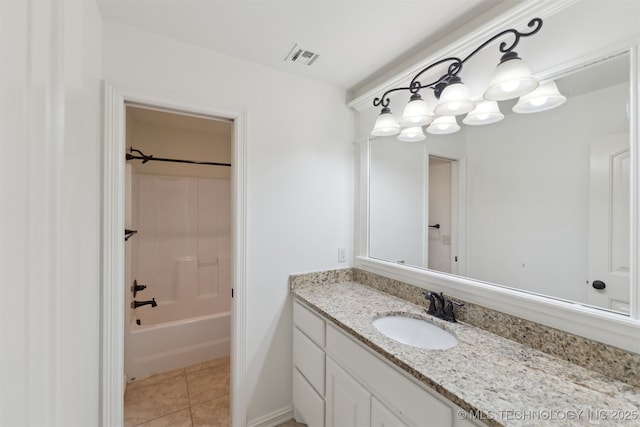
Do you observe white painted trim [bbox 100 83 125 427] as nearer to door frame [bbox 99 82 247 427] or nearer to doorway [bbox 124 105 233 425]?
door frame [bbox 99 82 247 427]

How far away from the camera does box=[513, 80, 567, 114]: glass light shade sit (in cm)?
115

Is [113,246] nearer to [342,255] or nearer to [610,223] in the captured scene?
[342,255]

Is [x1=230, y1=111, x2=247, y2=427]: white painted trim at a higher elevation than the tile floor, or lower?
higher

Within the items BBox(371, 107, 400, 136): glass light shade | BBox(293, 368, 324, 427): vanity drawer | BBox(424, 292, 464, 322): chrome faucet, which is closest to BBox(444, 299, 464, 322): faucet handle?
BBox(424, 292, 464, 322): chrome faucet

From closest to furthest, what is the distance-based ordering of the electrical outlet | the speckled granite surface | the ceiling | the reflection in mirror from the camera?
the speckled granite surface < the reflection in mirror < the ceiling < the electrical outlet

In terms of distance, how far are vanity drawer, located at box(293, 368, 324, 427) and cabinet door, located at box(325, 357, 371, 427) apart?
8 cm

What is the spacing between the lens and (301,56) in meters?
1.67

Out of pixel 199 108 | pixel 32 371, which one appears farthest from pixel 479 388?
pixel 199 108

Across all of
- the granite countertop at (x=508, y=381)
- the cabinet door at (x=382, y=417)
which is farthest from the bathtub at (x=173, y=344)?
the cabinet door at (x=382, y=417)

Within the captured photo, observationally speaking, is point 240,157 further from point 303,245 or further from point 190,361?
point 190,361

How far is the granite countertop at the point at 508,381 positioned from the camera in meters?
0.77

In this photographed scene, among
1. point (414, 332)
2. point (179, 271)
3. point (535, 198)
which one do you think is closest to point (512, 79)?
point (535, 198)

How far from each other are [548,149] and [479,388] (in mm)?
1103

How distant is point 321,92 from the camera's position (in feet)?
6.56
